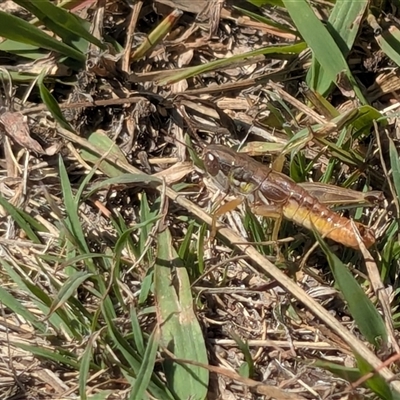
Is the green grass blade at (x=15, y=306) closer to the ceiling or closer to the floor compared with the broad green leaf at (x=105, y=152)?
closer to the floor

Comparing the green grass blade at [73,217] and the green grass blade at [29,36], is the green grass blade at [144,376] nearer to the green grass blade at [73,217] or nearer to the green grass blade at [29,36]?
the green grass blade at [73,217]

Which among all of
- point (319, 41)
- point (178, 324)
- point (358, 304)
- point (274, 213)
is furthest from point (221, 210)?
point (319, 41)

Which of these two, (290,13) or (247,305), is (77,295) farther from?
(290,13)

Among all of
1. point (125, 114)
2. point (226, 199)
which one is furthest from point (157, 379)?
point (125, 114)

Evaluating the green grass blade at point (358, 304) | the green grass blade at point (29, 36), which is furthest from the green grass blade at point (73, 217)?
the green grass blade at point (358, 304)

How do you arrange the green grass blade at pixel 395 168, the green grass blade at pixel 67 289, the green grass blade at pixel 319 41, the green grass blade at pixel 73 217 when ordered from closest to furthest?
the green grass blade at pixel 67 289 < the green grass blade at pixel 395 168 < the green grass blade at pixel 73 217 < the green grass blade at pixel 319 41

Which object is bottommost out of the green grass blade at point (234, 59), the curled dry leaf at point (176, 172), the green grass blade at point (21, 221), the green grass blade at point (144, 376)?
the green grass blade at point (144, 376)
